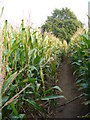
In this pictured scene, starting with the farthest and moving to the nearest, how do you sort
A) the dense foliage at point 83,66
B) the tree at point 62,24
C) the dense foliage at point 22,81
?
the tree at point 62,24
the dense foliage at point 83,66
the dense foliage at point 22,81

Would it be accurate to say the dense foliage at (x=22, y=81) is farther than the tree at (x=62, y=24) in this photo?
No

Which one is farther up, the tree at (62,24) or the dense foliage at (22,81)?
the tree at (62,24)

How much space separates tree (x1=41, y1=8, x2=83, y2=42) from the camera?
15.1 meters

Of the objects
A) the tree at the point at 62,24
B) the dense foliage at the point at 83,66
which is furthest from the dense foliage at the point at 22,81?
the tree at the point at 62,24

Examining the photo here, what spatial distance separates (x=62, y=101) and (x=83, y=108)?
329 millimetres

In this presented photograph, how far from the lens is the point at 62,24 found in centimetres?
1634

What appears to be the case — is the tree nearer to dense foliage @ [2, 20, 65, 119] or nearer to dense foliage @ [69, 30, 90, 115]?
dense foliage @ [69, 30, 90, 115]

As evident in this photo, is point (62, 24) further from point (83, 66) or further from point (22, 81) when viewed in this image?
point (22, 81)

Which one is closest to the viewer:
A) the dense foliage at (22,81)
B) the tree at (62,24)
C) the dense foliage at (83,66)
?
the dense foliage at (22,81)

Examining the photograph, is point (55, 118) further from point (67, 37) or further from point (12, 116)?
point (67, 37)

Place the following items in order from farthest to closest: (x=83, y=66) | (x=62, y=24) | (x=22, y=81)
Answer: (x=62, y=24) < (x=83, y=66) < (x=22, y=81)

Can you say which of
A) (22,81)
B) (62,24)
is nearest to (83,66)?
(22,81)

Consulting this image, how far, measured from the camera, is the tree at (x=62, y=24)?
15074 mm

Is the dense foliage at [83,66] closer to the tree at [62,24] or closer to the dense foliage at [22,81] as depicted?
the dense foliage at [22,81]
